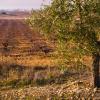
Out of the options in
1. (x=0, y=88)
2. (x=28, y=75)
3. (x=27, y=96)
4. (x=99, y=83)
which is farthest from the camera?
(x=28, y=75)

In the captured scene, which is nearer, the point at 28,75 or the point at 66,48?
the point at 66,48

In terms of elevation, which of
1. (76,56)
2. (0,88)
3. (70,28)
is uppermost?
(70,28)

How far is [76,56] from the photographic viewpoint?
20.2 m

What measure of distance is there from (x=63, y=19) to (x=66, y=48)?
5.01 ft

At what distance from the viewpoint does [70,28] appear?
19609mm

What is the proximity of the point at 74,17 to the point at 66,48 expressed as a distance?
1.68 m

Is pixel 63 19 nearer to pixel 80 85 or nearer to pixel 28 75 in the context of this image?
pixel 80 85

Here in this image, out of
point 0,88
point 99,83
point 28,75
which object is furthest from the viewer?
point 28,75

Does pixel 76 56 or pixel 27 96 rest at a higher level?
pixel 76 56

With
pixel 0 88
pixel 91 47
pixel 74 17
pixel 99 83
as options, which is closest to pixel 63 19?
pixel 74 17

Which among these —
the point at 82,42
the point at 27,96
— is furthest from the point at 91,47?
the point at 27,96

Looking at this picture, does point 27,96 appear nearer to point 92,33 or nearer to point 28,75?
point 92,33

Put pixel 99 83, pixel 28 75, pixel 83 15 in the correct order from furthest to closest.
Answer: pixel 28 75, pixel 99 83, pixel 83 15

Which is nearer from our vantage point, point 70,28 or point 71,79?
point 70,28
